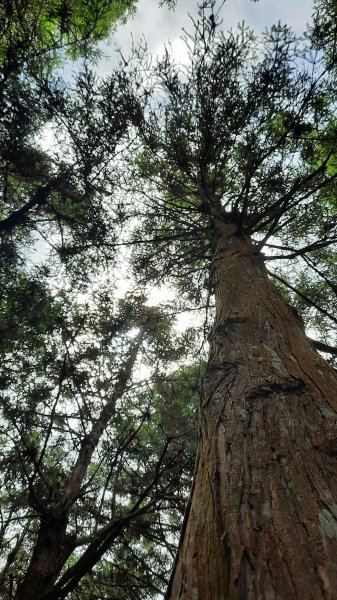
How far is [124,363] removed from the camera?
611 centimetres

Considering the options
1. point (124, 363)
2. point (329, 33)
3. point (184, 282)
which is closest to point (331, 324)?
point (184, 282)

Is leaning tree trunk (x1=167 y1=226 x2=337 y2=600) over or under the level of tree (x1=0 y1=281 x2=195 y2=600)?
under

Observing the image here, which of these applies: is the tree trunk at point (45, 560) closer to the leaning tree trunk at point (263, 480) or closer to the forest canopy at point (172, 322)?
the forest canopy at point (172, 322)

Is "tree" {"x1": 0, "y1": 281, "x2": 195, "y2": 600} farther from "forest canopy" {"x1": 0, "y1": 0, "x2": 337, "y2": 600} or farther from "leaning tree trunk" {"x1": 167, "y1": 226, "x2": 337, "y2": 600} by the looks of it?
"leaning tree trunk" {"x1": 167, "y1": 226, "x2": 337, "y2": 600}

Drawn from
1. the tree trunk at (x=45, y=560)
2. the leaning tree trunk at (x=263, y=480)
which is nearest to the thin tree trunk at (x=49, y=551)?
the tree trunk at (x=45, y=560)

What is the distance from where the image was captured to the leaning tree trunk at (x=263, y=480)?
2.50 feet

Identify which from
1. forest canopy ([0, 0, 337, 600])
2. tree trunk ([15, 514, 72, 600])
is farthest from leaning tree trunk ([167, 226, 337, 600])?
tree trunk ([15, 514, 72, 600])

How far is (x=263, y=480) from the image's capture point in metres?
1.03

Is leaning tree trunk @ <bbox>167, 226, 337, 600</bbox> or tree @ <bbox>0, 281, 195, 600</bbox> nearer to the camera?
leaning tree trunk @ <bbox>167, 226, 337, 600</bbox>

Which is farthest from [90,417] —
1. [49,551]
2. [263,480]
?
[263,480]

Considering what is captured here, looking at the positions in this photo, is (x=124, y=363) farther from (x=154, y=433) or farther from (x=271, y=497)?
(x=271, y=497)

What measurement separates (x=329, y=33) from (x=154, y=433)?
8.26 m

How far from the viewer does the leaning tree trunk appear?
2.50ft

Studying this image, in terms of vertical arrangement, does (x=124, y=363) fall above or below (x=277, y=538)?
above
